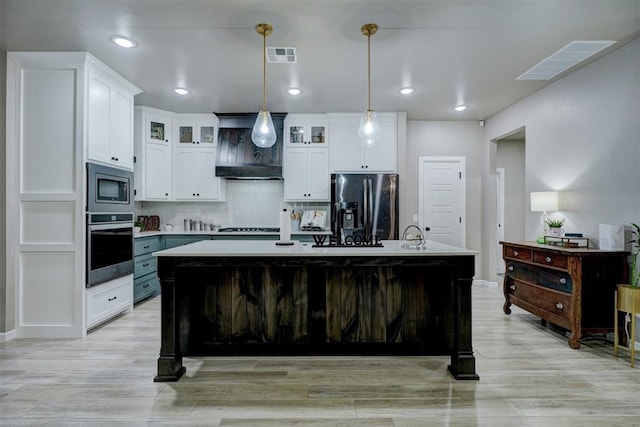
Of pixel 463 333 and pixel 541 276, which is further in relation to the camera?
pixel 541 276

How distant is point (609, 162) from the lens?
338cm

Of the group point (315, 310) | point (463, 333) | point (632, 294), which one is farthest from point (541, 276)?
point (315, 310)

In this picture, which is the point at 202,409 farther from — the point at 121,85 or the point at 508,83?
the point at 508,83

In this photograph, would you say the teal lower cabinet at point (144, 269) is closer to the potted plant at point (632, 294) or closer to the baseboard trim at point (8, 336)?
the baseboard trim at point (8, 336)

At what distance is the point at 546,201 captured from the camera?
3959 millimetres

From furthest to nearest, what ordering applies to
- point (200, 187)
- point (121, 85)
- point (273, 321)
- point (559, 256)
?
1. point (200, 187)
2. point (121, 85)
3. point (559, 256)
4. point (273, 321)

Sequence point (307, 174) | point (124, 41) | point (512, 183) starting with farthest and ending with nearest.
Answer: point (512, 183)
point (307, 174)
point (124, 41)

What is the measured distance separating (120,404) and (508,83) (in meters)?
4.80

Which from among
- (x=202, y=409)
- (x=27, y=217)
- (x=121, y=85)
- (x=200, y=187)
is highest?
(x=121, y=85)

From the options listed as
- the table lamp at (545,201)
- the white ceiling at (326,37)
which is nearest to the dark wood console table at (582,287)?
the table lamp at (545,201)

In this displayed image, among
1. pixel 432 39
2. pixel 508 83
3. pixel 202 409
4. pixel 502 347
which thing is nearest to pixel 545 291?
pixel 502 347

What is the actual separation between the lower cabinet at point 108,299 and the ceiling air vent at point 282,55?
9.47 feet

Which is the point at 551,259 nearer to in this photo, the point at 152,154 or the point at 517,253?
the point at 517,253

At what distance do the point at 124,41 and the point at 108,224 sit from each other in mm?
1821
